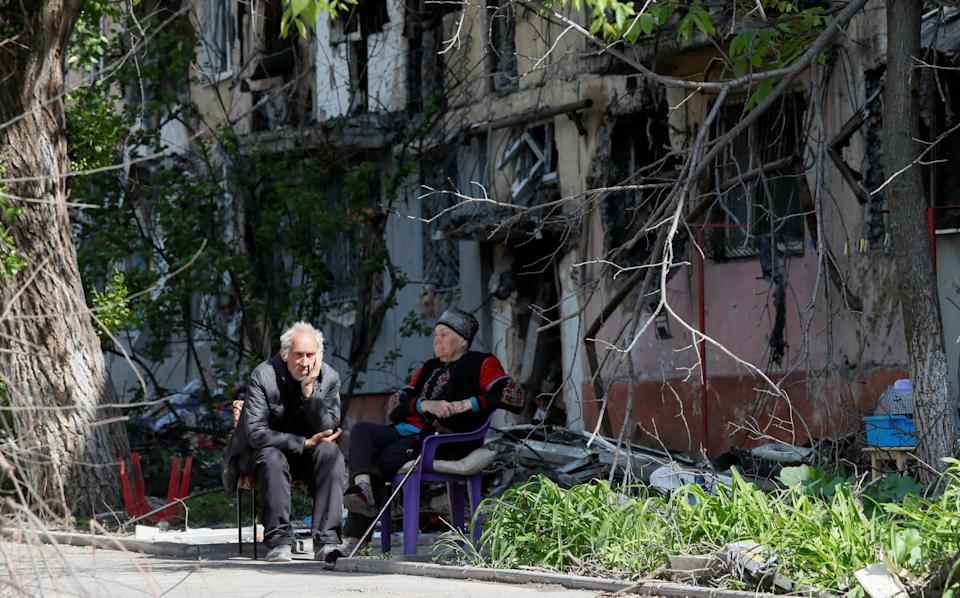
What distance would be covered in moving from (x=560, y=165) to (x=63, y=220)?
6.55m

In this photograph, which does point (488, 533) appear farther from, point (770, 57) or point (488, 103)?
point (488, 103)

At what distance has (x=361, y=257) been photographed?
2125cm

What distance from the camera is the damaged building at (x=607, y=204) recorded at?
15.7 meters

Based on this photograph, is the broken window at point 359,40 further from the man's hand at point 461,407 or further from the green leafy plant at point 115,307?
the man's hand at point 461,407

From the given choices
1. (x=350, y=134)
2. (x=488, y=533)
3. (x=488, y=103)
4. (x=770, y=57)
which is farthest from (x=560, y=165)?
(x=488, y=533)

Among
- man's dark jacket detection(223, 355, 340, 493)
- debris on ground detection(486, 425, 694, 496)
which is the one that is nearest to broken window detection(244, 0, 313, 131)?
debris on ground detection(486, 425, 694, 496)

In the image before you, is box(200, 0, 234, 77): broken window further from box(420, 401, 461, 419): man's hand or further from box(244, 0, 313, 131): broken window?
box(420, 401, 461, 419): man's hand

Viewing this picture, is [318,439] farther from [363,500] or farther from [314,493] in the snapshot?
[363,500]

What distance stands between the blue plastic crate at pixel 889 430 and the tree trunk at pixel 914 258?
1.89 meters

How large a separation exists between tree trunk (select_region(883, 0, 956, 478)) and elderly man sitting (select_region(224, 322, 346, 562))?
12.2 ft

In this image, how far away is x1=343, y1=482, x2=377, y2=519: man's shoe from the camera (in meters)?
12.1

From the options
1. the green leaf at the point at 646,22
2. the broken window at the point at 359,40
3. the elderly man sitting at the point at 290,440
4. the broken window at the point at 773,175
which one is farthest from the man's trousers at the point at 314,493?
the broken window at the point at 359,40

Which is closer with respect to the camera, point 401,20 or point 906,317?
point 906,317

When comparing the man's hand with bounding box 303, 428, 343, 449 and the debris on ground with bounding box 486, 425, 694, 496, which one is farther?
the debris on ground with bounding box 486, 425, 694, 496
